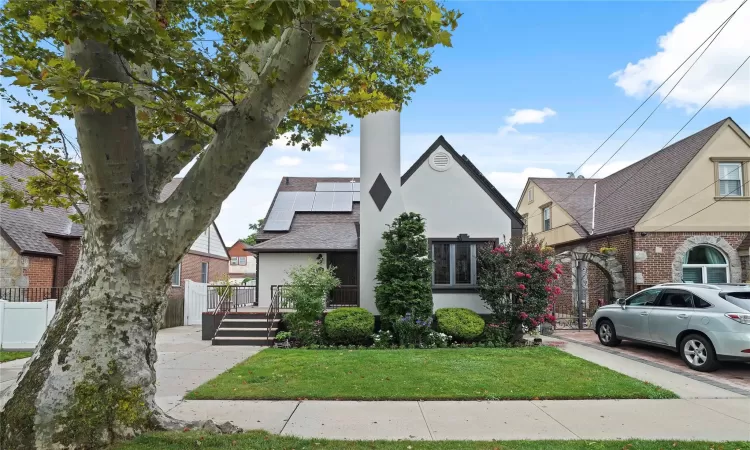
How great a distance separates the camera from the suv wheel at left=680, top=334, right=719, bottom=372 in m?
8.45

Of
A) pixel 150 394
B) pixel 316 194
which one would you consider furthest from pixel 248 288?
pixel 150 394

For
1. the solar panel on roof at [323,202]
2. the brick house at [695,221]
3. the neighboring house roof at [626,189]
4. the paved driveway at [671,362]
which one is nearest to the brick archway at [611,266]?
the brick house at [695,221]

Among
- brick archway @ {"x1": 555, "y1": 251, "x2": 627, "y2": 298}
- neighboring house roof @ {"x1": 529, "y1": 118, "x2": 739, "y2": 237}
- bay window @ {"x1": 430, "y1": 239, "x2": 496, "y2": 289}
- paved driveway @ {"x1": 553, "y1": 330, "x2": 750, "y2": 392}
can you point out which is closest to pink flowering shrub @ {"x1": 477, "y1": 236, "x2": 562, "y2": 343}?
bay window @ {"x1": 430, "y1": 239, "x2": 496, "y2": 289}

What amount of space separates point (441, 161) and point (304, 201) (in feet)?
27.7

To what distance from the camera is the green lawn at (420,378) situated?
6.67m

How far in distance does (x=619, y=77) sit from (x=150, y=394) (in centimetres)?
1404

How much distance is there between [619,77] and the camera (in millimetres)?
12969

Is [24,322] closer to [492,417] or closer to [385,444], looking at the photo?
[385,444]

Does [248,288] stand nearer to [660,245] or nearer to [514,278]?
[514,278]

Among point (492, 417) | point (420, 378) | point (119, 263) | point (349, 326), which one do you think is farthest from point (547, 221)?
point (119, 263)

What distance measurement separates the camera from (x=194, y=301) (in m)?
17.5

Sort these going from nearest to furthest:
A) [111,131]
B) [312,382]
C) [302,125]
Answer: [111,131], [312,382], [302,125]

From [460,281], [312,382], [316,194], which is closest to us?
[312,382]

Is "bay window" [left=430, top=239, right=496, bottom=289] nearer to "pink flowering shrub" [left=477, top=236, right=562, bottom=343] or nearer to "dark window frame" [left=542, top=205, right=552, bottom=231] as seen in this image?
"pink flowering shrub" [left=477, top=236, right=562, bottom=343]
